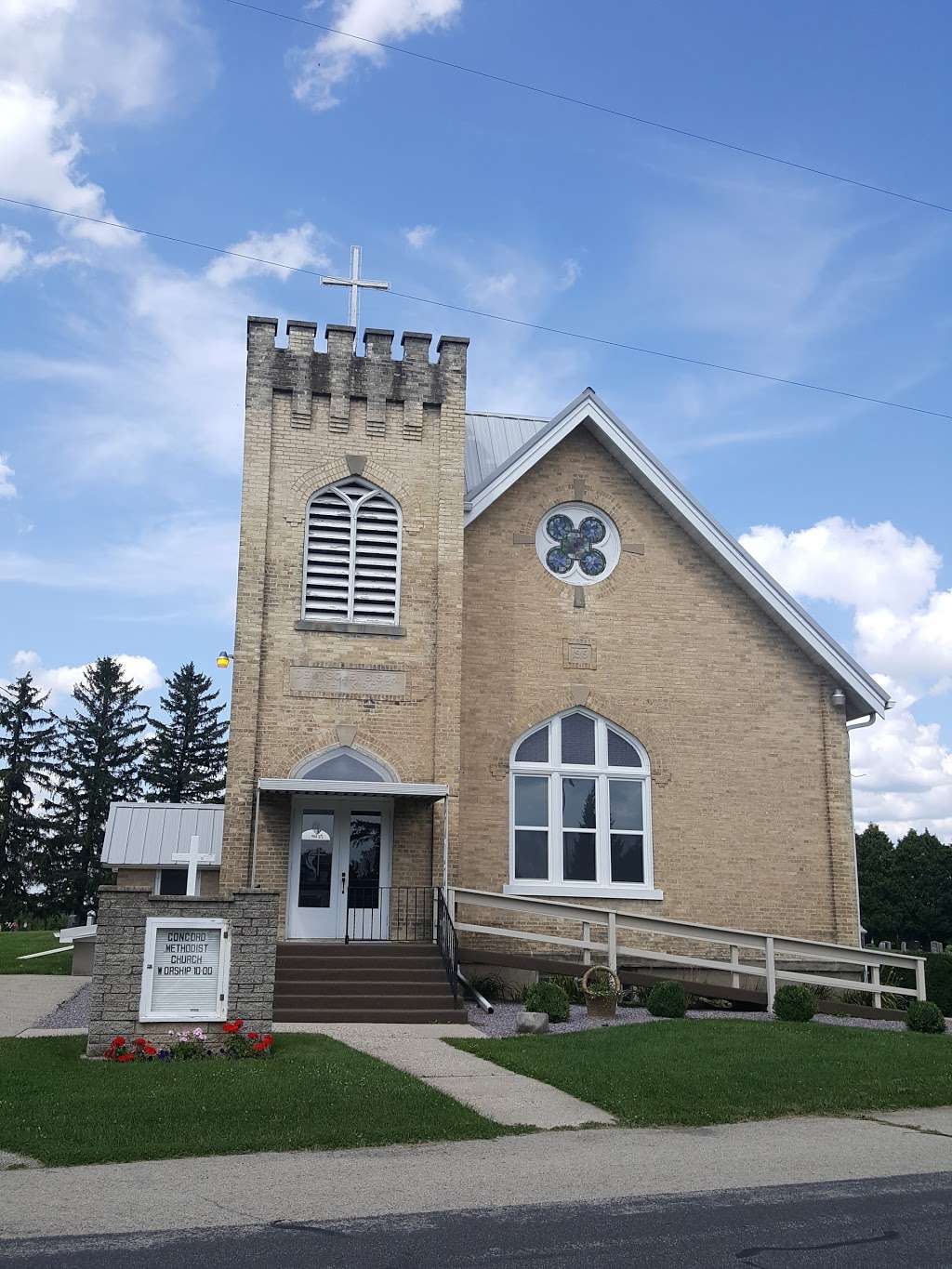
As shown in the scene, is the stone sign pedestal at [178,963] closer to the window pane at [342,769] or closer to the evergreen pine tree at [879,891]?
the window pane at [342,769]

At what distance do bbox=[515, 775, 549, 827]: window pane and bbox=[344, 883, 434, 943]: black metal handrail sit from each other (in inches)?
95.9

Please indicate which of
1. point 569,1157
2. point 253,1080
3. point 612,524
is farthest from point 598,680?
point 569,1157

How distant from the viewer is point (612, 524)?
2147cm

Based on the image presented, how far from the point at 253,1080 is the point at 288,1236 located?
4.35 metres

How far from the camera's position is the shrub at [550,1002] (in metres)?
15.1

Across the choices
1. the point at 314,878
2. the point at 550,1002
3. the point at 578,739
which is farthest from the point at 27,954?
the point at 550,1002

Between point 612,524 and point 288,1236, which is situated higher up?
point 612,524

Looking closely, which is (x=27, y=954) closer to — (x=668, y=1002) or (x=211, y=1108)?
(x=668, y=1002)

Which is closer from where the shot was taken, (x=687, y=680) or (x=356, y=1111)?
(x=356, y=1111)

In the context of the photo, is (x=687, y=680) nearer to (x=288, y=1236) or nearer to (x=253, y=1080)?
(x=253, y=1080)

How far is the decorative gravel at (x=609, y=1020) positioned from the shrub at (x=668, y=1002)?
0.16 metres

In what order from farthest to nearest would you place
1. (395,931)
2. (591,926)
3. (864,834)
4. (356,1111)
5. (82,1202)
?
1. (864,834)
2. (591,926)
3. (395,931)
4. (356,1111)
5. (82,1202)

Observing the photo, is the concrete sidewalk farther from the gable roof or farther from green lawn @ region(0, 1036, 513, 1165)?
the gable roof

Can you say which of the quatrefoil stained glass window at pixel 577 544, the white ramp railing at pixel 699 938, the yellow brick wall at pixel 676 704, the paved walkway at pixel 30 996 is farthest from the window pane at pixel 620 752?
Result: the paved walkway at pixel 30 996
